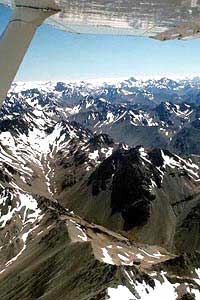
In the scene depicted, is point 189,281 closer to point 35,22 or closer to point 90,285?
point 90,285

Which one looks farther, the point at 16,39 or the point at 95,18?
the point at 95,18

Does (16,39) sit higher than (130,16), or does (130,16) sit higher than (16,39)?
(130,16)

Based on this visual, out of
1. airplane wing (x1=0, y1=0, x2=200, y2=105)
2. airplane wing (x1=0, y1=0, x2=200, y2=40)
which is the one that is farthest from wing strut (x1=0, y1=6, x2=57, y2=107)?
airplane wing (x1=0, y1=0, x2=200, y2=40)

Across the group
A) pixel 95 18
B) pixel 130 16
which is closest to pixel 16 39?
pixel 95 18

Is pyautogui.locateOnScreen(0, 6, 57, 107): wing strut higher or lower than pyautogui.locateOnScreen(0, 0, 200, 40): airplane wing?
lower

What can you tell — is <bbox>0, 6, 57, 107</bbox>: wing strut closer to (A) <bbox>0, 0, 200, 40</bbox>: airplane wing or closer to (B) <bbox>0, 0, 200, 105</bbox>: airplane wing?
(B) <bbox>0, 0, 200, 105</bbox>: airplane wing

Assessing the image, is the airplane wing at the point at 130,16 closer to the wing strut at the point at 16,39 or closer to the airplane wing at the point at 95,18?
the airplane wing at the point at 95,18

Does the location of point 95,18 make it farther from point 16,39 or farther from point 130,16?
point 16,39

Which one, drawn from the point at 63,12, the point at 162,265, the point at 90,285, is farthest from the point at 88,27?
the point at 162,265
